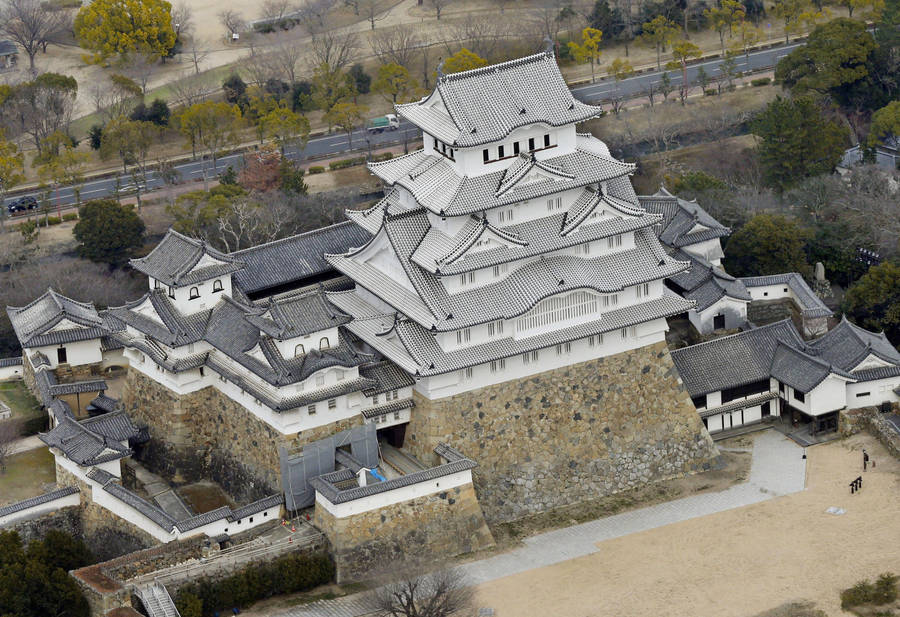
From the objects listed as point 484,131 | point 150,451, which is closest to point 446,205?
point 484,131

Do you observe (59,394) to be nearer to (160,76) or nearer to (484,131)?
(484,131)

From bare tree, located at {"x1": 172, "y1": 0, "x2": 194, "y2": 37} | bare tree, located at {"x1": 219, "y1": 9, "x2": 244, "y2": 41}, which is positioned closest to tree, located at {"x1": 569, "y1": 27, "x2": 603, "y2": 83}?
bare tree, located at {"x1": 219, "y1": 9, "x2": 244, "y2": 41}

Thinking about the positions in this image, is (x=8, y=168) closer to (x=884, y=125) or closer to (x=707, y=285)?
(x=707, y=285)

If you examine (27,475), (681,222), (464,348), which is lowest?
(27,475)

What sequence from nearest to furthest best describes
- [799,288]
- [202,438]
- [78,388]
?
[202,438]
[78,388]
[799,288]

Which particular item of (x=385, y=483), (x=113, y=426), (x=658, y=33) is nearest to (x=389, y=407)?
(x=385, y=483)

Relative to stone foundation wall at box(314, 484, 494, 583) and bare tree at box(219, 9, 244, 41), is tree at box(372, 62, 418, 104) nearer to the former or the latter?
bare tree at box(219, 9, 244, 41)

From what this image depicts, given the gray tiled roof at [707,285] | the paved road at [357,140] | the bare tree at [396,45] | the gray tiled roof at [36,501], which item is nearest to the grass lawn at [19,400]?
the gray tiled roof at [36,501]
